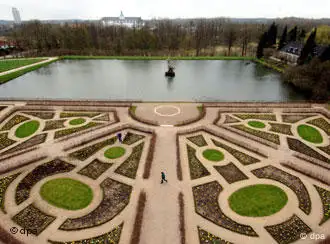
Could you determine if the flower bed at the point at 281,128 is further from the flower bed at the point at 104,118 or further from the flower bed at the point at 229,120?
the flower bed at the point at 104,118

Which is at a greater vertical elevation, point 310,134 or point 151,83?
point 151,83


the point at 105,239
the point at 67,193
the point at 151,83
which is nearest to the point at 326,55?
the point at 151,83

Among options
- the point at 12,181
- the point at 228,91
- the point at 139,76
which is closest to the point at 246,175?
the point at 12,181

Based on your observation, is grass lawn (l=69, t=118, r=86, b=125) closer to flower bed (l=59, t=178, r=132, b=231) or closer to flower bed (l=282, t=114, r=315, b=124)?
flower bed (l=59, t=178, r=132, b=231)

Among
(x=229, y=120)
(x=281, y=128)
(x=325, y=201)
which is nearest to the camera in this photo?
(x=325, y=201)

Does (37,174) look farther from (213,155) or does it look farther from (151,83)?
(151,83)

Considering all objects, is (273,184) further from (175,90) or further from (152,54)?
(152,54)

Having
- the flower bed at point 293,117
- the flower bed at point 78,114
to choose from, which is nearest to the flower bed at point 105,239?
the flower bed at point 78,114
